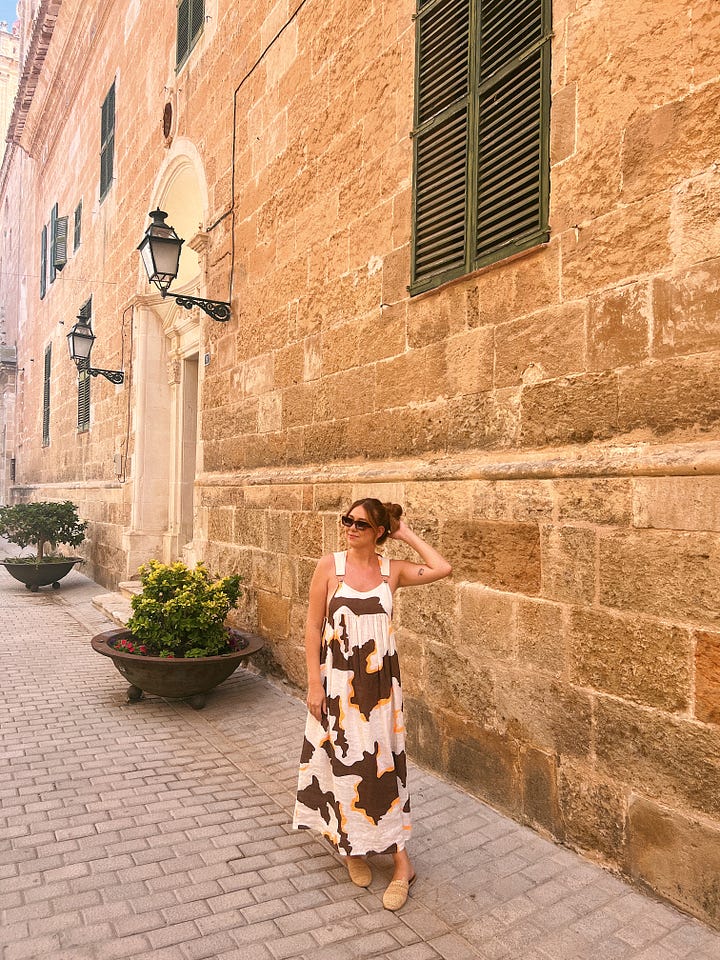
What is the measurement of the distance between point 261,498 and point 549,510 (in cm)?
342

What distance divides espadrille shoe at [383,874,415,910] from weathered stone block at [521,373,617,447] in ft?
6.56

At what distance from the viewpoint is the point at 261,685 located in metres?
5.93

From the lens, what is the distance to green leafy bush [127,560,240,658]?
538 centimetres

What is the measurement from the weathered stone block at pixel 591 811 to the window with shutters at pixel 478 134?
98.2 inches

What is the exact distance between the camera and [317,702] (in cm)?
298

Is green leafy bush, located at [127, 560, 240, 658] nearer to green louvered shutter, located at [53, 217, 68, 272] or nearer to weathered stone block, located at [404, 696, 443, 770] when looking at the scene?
weathered stone block, located at [404, 696, 443, 770]

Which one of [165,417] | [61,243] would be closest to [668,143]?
[165,417]

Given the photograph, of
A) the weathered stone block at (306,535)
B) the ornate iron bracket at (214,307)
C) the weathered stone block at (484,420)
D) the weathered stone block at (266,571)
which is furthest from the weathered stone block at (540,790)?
the ornate iron bracket at (214,307)

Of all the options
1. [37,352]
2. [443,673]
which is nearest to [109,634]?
[443,673]

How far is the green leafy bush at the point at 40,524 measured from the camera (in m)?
11.8

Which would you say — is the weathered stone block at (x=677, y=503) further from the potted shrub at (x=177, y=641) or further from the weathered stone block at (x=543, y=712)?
the potted shrub at (x=177, y=641)

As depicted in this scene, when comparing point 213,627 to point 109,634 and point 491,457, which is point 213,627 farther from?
point 491,457

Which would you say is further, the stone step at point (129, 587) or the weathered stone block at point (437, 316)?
the stone step at point (129, 587)

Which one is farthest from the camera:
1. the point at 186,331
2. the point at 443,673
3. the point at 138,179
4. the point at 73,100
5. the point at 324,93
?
the point at 73,100
